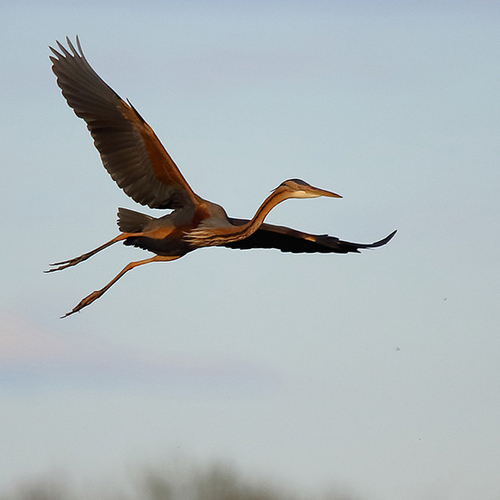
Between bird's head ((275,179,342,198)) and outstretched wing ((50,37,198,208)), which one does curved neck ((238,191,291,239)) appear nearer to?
bird's head ((275,179,342,198))

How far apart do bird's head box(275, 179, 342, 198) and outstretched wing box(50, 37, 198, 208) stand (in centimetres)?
133

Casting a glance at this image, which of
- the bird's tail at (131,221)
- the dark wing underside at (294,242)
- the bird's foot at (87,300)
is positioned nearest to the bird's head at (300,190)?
the dark wing underside at (294,242)

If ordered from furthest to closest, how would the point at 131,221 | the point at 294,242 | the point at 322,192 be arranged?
the point at 294,242 → the point at 131,221 → the point at 322,192

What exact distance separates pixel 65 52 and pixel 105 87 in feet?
2.72

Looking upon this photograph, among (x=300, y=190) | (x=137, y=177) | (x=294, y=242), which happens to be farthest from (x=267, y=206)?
(x=294, y=242)

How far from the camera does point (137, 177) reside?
43.2 feet

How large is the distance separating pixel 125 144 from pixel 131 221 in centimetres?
100

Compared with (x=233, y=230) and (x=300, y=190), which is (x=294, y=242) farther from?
(x=300, y=190)

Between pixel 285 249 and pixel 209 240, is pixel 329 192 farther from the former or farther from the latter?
pixel 285 249

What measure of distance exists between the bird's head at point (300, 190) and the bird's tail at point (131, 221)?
2008 mm

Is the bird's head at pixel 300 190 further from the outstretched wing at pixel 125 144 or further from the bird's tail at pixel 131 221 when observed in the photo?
the bird's tail at pixel 131 221

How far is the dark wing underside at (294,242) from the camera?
558 inches

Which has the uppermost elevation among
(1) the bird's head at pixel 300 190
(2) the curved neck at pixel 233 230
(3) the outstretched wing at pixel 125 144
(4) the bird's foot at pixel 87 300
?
(3) the outstretched wing at pixel 125 144

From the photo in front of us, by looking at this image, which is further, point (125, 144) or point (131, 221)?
point (131, 221)
